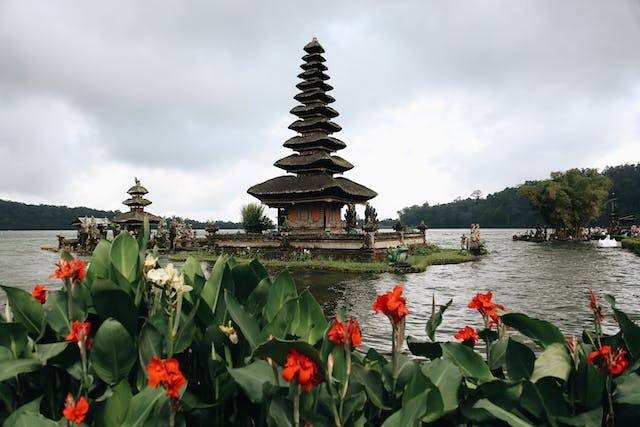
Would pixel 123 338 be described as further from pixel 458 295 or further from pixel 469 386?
pixel 458 295

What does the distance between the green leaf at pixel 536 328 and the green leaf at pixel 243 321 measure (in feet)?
3.51

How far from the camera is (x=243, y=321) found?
1899 mm

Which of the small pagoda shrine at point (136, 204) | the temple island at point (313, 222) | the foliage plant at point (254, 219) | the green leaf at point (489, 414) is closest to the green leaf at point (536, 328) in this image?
the green leaf at point (489, 414)

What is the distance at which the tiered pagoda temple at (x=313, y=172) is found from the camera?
92.1 feet

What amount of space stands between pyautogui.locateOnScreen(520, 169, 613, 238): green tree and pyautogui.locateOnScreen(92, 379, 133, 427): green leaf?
57.8 meters

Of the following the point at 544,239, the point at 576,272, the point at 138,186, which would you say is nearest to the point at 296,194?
the point at 576,272

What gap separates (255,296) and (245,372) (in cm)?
58

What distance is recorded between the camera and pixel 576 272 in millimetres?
19719

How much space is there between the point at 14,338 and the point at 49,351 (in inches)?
10.8

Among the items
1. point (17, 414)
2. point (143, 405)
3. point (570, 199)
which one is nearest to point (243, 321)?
point (143, 405)

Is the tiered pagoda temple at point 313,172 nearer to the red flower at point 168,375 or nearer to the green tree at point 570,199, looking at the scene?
the red flower at point 168,375

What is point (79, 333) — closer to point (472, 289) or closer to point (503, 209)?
point (472, 289)

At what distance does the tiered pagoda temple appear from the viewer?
28062 millimetres

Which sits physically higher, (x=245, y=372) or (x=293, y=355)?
(x=293, y=355)
